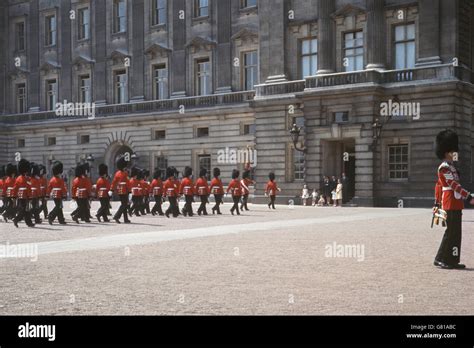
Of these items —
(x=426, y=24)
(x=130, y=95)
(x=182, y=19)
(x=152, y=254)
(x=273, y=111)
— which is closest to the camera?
(x=152, y=254)

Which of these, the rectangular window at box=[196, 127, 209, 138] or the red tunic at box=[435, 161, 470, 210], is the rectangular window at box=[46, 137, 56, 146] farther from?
the red tunic at box=[435, 161, 470, 210]

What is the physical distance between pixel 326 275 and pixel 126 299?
3.45m

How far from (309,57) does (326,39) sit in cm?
193

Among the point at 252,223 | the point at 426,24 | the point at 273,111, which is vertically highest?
the point at 426,24

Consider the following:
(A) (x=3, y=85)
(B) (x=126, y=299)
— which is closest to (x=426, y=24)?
(B) (x=126, y=299)

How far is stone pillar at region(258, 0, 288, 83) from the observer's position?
39.7 m

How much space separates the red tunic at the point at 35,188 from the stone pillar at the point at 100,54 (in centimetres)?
2797

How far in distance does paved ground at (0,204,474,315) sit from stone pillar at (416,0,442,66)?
17.9 m

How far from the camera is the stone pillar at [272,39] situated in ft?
130

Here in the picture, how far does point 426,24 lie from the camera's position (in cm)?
3444

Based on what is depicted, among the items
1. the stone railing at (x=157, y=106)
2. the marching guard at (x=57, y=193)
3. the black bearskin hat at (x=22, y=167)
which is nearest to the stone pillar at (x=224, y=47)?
the stone railing at (x=157, y=106)

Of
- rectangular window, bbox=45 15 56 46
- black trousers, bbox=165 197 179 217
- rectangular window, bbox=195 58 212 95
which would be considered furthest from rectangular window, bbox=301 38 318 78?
rectangular window, bbox=45 15 56 46

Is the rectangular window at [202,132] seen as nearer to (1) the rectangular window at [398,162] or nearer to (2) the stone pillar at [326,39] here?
(2) the stone pillar at [326,39]

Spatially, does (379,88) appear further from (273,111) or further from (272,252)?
(272,252)
